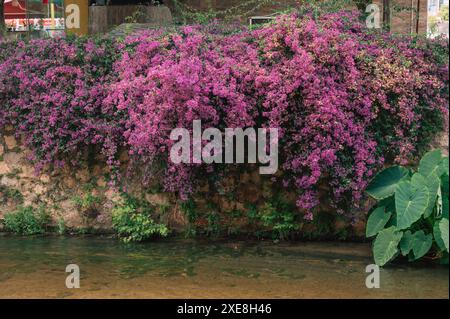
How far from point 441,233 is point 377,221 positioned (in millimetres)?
645

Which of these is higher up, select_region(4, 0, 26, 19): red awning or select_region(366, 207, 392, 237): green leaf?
select_region(4, 0, 26, 19): red awning

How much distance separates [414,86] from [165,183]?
2.69 m

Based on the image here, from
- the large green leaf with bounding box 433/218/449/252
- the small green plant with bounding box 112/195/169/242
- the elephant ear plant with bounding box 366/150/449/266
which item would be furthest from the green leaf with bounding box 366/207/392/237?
the small green plant with bounding box 112/195/169/242

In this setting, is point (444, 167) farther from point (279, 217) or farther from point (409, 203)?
point (279, 217)

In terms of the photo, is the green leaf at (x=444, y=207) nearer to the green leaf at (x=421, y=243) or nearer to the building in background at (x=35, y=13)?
the green leaf at (x=421, y=243)

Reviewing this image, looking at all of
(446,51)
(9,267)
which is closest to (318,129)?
(446,51)

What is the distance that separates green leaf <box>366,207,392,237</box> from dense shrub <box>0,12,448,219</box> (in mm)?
312

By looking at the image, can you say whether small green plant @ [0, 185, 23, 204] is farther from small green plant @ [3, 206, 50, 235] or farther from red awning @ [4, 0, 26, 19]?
red awning @ [4, 0, 26, 19]

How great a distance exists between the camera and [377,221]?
566 cm

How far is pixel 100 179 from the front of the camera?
6910 mm

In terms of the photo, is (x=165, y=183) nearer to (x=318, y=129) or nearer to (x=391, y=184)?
(x=318, y=129)

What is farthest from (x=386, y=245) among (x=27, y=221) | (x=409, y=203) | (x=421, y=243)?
(x=27, y=221)

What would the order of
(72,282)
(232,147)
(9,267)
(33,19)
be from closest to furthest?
(72,282) → (9,267) → (232,147) → (33,19)

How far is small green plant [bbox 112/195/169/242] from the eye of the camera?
6.58 metres
